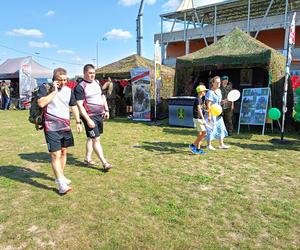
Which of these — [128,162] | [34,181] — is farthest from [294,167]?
[34,181]

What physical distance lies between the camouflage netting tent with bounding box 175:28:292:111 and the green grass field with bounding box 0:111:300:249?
3.36 metres

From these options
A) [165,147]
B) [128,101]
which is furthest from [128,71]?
[165,147]

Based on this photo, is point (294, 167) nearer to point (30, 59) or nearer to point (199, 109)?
point (199, 109)

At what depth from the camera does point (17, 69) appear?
1969 centimetres

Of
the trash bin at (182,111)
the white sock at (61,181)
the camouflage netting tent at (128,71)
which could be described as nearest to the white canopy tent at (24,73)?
the camouflage netting tent at (128,71)

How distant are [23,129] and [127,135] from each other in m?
3.81

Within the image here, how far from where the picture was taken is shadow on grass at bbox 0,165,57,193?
14.6 feet

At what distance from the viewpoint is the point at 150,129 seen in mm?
9883

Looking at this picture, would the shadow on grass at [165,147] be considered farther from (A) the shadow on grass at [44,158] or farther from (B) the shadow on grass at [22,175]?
(B) the shadow on grass at [22,175]

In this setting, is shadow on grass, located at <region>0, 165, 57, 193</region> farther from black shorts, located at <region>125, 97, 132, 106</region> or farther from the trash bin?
black shorts, located at <region>125, 97, 132, 106</region>

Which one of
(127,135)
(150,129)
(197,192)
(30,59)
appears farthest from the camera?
(30,59)

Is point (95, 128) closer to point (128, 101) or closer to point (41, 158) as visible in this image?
point (41, 158)

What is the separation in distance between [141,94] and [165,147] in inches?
219

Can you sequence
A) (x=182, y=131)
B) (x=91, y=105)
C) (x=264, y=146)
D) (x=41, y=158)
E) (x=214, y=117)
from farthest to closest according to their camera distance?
(x=182, y=131) < (x=264, y=146) < (x=214, y=117) < (x=41, y=158) < (x=91, y=105)
